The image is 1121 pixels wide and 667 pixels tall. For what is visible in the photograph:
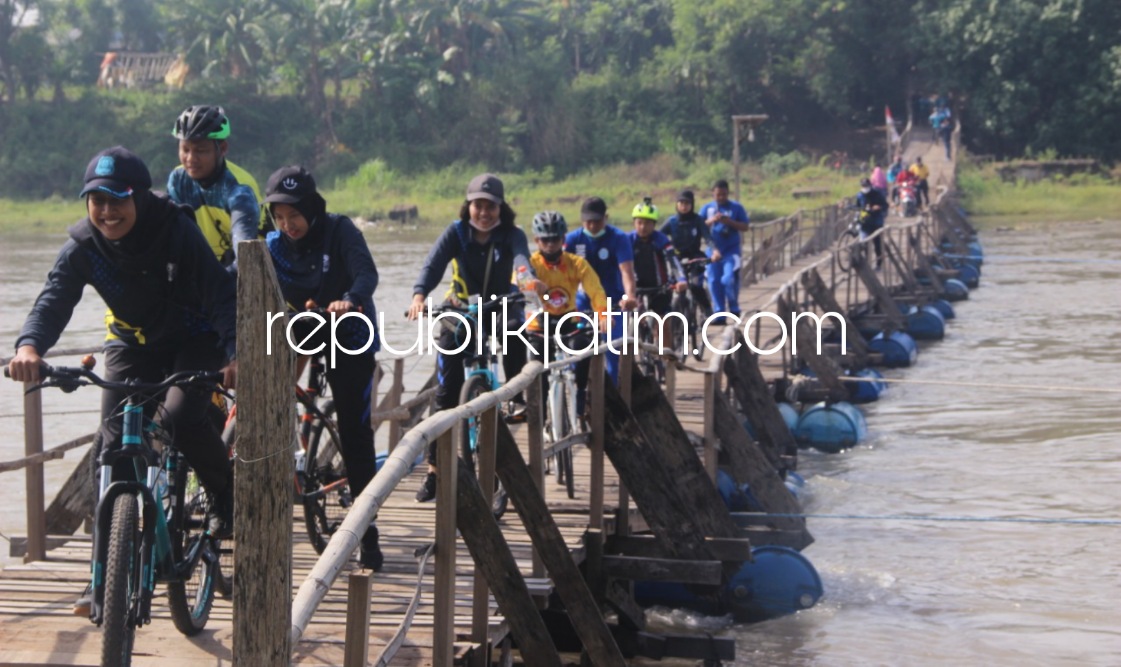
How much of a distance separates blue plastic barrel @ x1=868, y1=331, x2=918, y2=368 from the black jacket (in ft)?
52.5

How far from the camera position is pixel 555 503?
27.6ft

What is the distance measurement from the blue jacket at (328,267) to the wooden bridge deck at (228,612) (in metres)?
0.96

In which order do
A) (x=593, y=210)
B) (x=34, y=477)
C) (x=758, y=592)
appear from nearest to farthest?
1. (x=34, y=477)
2. (x=758, y=592)
3. (x=593, y=210)

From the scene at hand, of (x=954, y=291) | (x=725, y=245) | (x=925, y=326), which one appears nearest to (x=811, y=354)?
(x=725, y=245)

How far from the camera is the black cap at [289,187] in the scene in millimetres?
6156

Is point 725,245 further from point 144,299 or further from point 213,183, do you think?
point 144,299

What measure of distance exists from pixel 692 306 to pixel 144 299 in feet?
33.2

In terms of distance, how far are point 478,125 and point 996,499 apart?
44.3 meters

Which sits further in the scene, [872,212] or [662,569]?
[872,212]

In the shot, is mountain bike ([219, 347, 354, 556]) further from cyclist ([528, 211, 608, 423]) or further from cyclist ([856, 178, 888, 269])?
cyclist ([856, 178, 888, 269])

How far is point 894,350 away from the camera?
2050cm

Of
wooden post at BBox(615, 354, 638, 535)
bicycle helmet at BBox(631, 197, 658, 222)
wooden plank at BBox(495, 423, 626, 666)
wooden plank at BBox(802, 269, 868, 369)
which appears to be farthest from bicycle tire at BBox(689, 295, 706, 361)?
wooden plank at BBox(495, 423, 626, 666)

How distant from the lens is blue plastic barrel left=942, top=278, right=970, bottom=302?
27.9m

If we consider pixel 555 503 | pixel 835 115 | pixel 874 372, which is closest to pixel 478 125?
pixel 835 115
